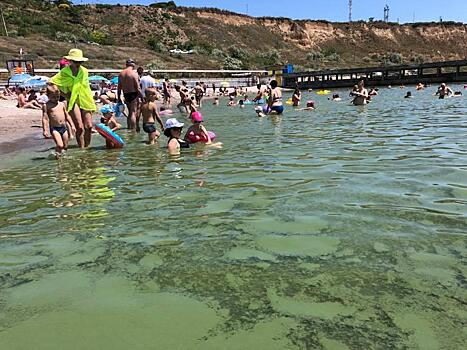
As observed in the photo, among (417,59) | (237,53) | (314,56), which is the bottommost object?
(417,59)

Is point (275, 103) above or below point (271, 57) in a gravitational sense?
below

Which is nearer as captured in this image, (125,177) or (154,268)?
(154,268)

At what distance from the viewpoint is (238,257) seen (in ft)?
9.84

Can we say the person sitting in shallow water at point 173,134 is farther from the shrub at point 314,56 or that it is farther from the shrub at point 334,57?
the shrub at point 334,57

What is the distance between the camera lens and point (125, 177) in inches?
227

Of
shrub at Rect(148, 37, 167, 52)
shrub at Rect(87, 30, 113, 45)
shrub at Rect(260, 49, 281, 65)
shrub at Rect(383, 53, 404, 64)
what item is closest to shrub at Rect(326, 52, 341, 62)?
shrub at Rect(383, 53, 404, 64)

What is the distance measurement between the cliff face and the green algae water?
139 ft

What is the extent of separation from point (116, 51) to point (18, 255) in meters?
54.6

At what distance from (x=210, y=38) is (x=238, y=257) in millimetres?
77134

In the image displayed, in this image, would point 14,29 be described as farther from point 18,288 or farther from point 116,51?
point 18,288

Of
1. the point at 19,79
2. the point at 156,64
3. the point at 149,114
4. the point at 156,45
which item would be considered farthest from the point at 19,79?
the point at 156,45

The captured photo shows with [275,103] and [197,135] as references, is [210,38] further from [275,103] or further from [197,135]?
[197,135]

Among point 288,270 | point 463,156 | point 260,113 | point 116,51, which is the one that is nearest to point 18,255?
point 288,270

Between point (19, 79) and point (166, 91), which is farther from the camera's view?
point (19, 79)
